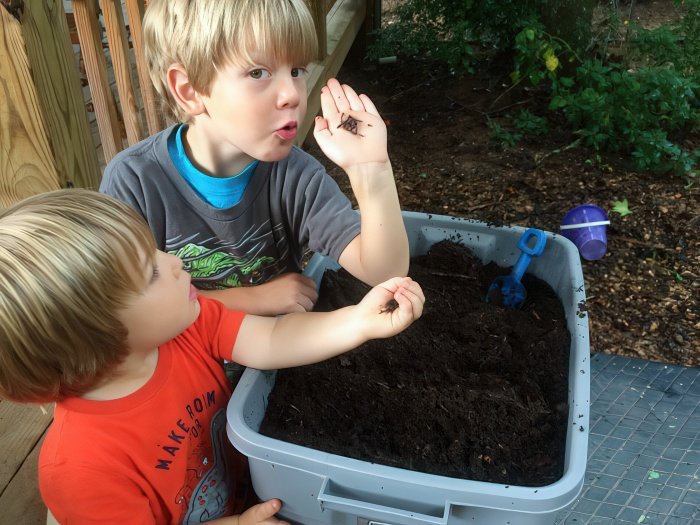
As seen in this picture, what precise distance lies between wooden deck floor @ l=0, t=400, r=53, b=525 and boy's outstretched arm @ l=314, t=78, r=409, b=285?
1.02 m

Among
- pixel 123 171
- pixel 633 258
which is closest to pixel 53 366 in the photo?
pixel 123 171

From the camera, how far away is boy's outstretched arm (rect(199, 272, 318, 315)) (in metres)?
1.39

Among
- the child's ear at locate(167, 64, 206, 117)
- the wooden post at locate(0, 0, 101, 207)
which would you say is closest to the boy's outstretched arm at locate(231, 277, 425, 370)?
the child's ear at locate(167, 64, 206, 117)

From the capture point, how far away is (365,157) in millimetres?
1160

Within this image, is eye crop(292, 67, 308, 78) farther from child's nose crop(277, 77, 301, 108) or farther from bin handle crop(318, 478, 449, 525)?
bin handle crop(318, 478, 449, 525)

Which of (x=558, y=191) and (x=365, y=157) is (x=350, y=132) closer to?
(x=365, y=157)

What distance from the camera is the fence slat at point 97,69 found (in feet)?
5.39

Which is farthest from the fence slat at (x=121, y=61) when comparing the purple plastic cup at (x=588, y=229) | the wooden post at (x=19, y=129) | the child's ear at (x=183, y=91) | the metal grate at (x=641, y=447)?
the metal grate at (x=641, y=447)

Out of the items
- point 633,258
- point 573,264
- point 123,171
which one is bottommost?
point 633,258

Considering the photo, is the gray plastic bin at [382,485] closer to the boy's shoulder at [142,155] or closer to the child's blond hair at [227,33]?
the boy's shoulder at [142,155]

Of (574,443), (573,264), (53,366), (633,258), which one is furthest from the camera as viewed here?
(633,258)

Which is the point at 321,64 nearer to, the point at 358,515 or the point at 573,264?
the point at 573,264

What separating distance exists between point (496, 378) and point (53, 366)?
2.68 feet

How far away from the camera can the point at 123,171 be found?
133 centimetres
